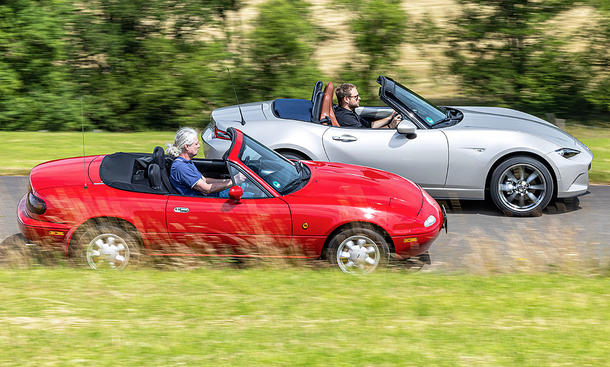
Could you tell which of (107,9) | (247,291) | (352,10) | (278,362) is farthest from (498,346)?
(107,9)

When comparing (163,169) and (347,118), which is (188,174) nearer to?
(163,169)

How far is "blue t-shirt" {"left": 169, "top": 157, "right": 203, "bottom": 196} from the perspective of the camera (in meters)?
7.14

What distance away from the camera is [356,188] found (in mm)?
7359

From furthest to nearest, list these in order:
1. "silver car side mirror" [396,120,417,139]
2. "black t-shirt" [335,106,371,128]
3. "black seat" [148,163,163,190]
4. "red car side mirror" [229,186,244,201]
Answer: "black t-shirt" [335,106,371,128]
"silver car side mirror" [396,120,417,139]
"black seat" [148,163,163,190]
"red car side mirror" [229,186,244,201]

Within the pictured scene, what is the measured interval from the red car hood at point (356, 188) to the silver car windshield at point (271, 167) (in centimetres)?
14

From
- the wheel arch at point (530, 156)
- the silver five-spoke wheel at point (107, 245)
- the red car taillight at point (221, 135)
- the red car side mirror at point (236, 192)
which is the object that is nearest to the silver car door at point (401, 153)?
the wheel arch at point (530, 156)

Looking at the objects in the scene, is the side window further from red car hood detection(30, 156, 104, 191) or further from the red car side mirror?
red car hood detection(30, 156, 104, 191)

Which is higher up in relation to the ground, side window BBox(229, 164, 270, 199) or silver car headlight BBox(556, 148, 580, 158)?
side window BBox(229, 164, 270, 199)

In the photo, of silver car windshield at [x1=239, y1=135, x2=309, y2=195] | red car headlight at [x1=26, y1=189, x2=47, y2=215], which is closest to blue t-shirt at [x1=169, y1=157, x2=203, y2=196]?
silver car windshield at [x1=239, y1=135, x2=309, y2=195]

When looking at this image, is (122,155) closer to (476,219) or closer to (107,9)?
(476,219)

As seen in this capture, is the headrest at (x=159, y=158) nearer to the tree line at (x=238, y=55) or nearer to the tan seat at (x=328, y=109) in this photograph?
the tan seat at (x=328, y=109)

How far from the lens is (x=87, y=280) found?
6.16m

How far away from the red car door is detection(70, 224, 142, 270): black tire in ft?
1.27

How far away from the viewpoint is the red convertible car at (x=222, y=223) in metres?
6.88
